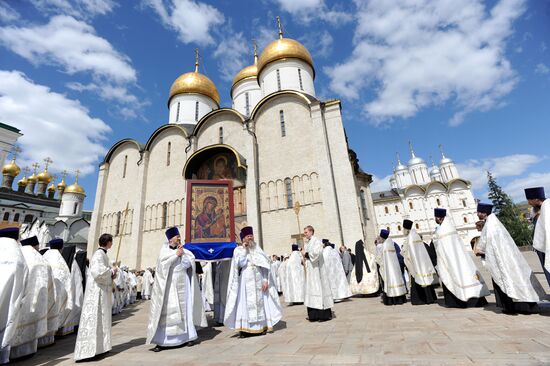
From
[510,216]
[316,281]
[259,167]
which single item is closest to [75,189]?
[259,167]

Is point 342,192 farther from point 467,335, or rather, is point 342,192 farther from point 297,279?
point 467,335

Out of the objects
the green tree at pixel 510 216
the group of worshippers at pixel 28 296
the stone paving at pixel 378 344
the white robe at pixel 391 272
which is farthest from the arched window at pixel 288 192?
the green tree at pixel 510 216

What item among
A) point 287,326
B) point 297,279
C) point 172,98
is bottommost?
point 287,326

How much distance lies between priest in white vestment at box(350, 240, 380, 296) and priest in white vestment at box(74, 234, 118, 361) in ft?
21.6

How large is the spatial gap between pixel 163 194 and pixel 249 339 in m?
17.0

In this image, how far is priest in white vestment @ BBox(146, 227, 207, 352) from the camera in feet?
12.8

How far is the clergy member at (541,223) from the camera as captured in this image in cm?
382

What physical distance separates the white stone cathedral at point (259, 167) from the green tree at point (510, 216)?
823 inches

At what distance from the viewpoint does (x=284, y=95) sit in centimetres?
1714

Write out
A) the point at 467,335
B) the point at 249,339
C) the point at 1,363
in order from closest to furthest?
1. the point at 467,335
2. the point at 1,363
3. the point at 249,339

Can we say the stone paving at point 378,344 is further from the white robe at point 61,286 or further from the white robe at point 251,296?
the white robe at point 61,286

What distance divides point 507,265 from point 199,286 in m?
5.03

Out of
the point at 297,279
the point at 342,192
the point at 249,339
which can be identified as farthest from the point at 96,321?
the point at 342,192

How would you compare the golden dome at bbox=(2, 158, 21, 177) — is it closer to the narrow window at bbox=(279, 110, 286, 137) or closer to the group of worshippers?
the narrow window at bbox=(279, 110, 286, 137)
